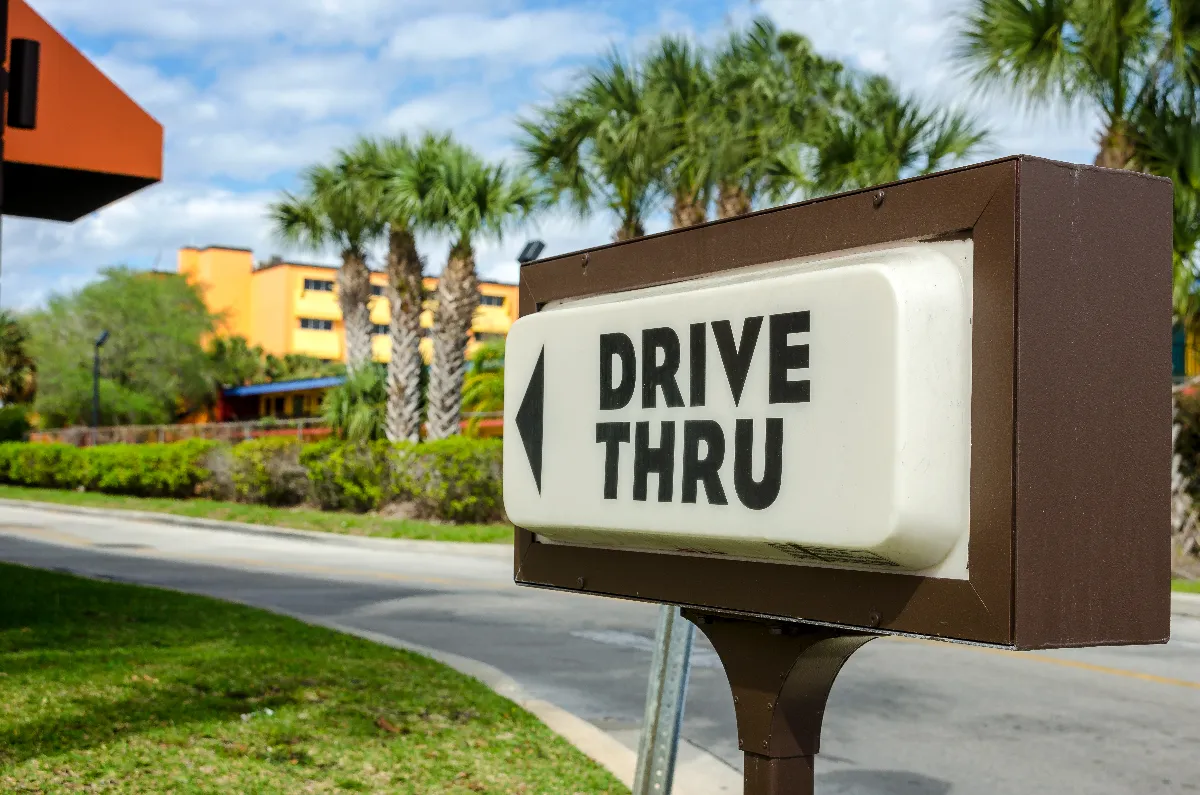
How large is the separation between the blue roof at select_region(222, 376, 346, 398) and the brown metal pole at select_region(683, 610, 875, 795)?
49.4 m

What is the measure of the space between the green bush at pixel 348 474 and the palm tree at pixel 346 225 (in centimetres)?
307

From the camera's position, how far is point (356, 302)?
107 ft

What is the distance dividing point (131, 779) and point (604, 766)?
2021mm

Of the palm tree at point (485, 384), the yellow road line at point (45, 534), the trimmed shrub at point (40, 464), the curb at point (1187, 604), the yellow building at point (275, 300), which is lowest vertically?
the yellow road line at point (45, 534)

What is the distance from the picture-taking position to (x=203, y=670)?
22.9 ft

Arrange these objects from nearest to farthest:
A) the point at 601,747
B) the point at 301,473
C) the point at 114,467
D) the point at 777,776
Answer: the point at 777,776 < the point at 601,747 < the point at 301,473 < the point at 114,467

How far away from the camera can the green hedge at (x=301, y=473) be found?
23.8 meters

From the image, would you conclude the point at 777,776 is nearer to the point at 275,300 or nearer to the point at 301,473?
the point at 301,473

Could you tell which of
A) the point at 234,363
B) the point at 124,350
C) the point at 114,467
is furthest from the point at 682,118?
the point at 234,363

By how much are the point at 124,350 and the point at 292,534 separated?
40.1m

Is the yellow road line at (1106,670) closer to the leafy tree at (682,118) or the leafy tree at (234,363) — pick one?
the leafy tree at (682,118)

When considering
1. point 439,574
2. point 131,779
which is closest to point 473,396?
point 439,574

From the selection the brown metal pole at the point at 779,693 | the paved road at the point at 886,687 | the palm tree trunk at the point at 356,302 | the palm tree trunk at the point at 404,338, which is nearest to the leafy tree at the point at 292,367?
the palm tree trunk at the point at 356,302

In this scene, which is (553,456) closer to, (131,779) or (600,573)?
(600,573)
